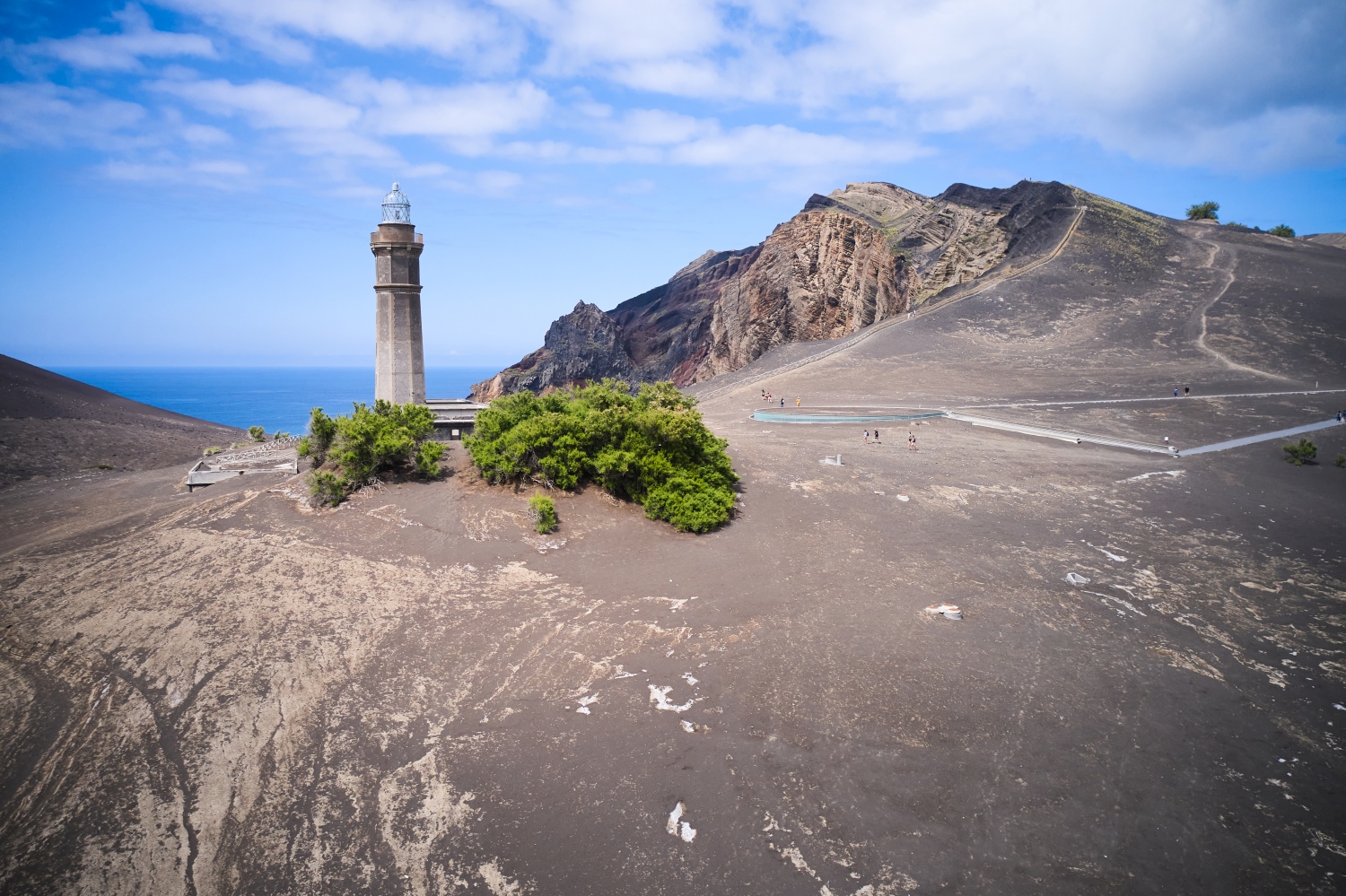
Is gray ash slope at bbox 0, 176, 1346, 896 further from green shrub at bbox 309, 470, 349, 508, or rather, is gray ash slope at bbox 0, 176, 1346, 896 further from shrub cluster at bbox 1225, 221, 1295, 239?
shrub cluster at bbox 1225, 221, 1295, 239

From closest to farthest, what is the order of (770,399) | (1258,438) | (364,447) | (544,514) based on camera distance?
(544,514), (364,447), (1258,438), (770,399)

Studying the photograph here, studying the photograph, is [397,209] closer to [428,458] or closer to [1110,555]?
[428,458]

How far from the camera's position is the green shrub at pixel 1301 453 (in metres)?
22.2

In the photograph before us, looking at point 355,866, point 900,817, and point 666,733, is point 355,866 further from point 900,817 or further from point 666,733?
point 900,817

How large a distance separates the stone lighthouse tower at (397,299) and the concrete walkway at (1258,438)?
79.3 ft

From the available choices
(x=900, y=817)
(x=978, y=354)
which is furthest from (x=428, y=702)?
(x=978, y=354)

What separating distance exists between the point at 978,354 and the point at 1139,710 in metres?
32.9

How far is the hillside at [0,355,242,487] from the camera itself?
24.9 meters

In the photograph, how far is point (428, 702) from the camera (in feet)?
31.9

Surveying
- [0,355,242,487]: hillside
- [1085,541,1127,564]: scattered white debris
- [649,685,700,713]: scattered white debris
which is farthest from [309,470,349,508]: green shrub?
[1085,541,1127,564]: scattered white debris

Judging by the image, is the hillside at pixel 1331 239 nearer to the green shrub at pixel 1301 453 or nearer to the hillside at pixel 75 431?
the green shrub at pixel 1301 453

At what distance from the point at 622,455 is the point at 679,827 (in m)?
9.95

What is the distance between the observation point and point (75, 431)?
1142 inches

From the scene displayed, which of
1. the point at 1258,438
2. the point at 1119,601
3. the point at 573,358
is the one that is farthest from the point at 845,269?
the point at 1119,601
